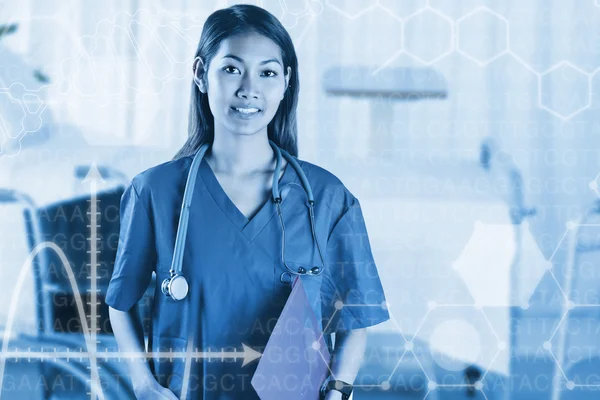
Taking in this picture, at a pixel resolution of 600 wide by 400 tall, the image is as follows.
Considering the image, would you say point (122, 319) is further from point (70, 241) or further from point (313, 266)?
point (313, 266)

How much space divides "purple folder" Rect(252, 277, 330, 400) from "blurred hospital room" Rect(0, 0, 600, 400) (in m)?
0.18

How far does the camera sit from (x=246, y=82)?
89 cm

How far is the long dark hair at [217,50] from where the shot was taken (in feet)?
3.00

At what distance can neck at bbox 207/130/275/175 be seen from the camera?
3.08ft

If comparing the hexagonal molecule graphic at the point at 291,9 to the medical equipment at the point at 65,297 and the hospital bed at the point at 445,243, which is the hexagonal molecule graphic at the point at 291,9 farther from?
the medical equipment at the point at 65,297

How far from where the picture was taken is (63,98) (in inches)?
41.5

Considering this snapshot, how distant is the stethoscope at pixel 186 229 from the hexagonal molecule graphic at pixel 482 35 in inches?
14.8

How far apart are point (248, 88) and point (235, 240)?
225 mm

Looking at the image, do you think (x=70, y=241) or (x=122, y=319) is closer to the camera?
(x=122, y=319)

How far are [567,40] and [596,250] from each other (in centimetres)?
37

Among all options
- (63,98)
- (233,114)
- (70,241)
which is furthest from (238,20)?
(70,241)

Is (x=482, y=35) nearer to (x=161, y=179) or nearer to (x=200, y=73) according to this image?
(x=200, y=73)

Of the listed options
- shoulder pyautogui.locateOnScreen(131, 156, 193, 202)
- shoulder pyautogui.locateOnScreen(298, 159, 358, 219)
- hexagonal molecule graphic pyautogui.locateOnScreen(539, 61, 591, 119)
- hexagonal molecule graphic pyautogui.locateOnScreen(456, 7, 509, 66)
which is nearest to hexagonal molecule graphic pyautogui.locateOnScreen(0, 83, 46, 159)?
shoulder pyautogui.locateOnScreen(131, 156, 193, 202)

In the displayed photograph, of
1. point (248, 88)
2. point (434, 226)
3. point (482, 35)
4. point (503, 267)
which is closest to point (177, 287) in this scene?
point (248, 88)
